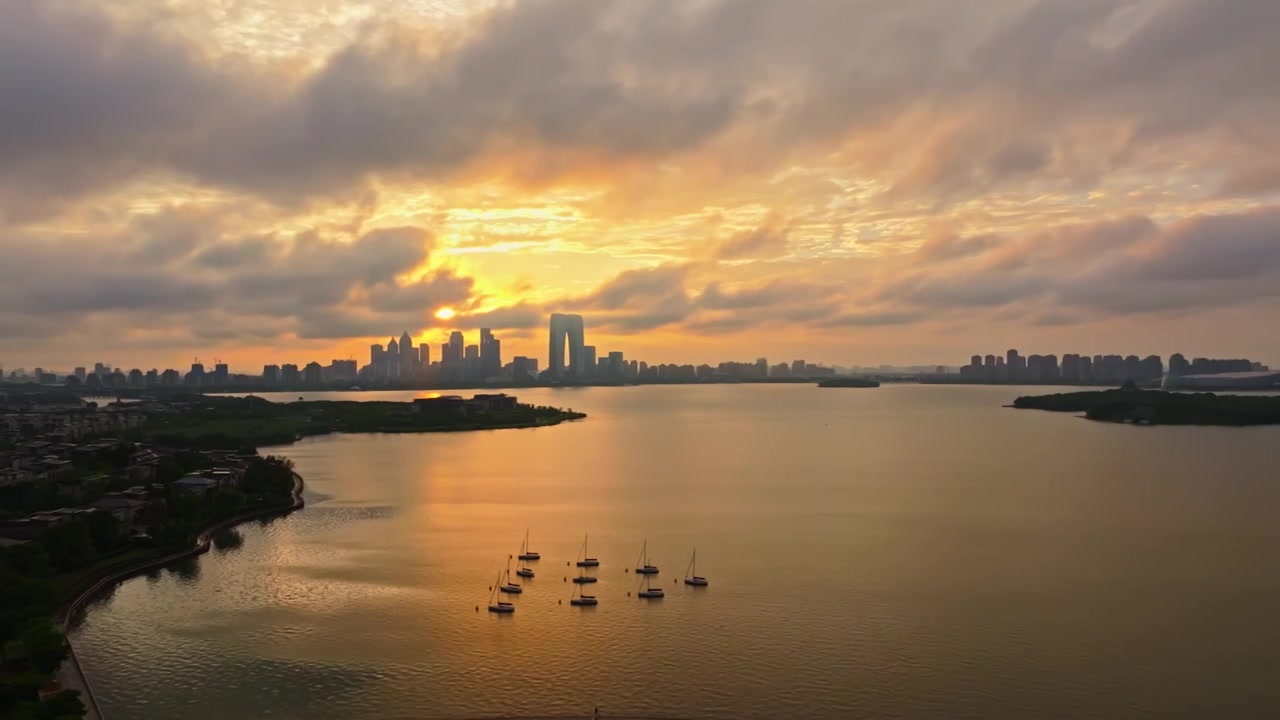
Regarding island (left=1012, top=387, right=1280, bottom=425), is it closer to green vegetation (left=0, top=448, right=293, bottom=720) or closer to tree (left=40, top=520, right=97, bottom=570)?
green vegetation (left=0, top=448, right=293, bottom=720)

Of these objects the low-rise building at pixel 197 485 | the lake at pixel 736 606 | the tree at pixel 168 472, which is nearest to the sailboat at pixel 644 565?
the lake at pixel 736 606

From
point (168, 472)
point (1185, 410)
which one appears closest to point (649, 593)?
point (168, 472)

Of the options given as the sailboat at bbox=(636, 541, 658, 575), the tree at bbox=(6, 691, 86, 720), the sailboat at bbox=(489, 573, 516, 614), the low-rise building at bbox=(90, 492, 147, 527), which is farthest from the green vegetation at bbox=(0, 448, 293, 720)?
the sailboat at bbox=(636, 541, 658, 575)

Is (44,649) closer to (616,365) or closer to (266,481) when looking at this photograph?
(266,481)

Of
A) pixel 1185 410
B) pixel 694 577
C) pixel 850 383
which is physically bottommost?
pixel 694 577

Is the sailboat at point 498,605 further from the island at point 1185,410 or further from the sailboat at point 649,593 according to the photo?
the island at point 1185,410

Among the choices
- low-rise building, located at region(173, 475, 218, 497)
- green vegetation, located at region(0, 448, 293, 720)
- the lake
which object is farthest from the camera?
low-rise building, located at region(173, 475, 218, 497)
